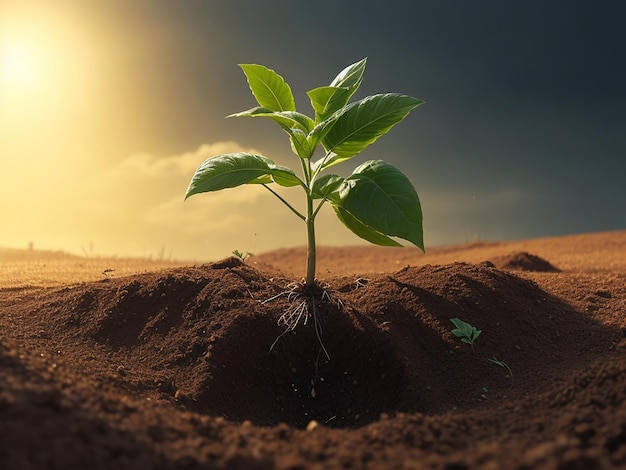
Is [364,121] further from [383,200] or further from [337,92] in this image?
[383,200]

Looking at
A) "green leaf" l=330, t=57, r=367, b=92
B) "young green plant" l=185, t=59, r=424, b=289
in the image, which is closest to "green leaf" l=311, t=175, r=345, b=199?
"young green plant" l=185, t=59, r=424, b=289

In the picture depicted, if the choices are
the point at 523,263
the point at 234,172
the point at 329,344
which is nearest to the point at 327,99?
the point at 234,172

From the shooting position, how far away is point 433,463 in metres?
1.68

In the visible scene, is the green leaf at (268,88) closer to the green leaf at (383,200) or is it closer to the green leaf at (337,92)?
the green leaf at (337,92)

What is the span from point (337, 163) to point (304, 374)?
1281mm

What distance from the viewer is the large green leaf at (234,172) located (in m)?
3.32

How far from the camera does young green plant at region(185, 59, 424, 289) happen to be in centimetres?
319

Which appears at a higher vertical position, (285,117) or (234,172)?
(285,117)

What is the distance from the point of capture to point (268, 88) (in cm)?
377

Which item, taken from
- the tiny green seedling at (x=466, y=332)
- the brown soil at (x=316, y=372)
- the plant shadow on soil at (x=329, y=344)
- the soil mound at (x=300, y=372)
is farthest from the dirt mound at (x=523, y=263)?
the tiny green seedling at (x=466, y=332)

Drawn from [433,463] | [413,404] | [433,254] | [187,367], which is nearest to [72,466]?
[433,463]

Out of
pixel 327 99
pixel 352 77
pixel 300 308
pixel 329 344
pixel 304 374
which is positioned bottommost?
pixel 304 374

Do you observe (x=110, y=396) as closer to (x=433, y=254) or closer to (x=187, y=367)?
(x=187, y=367)

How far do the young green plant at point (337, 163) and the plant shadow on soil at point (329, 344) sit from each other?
43 cm
